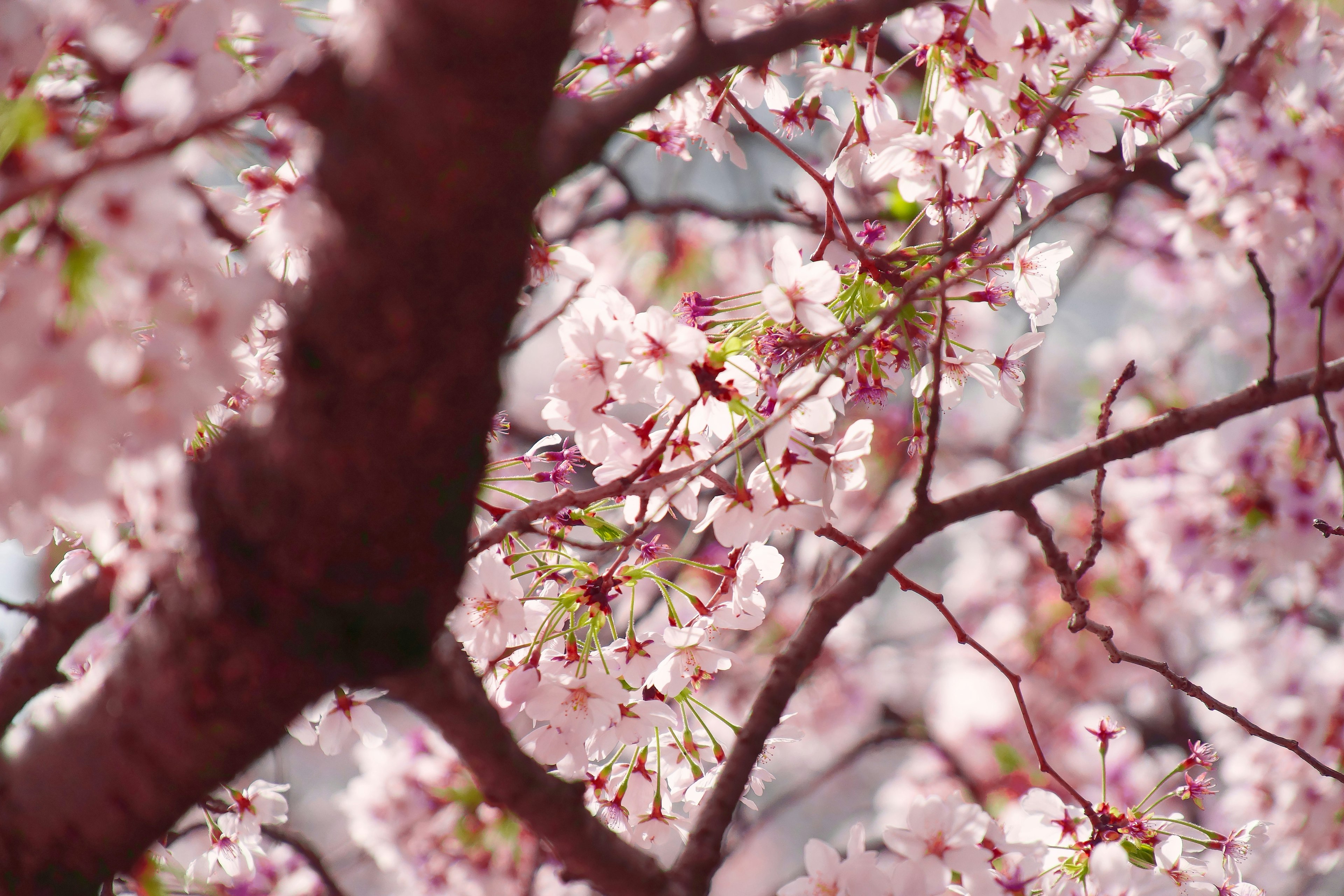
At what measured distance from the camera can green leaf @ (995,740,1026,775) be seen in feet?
7.06

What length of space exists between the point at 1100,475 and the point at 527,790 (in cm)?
62

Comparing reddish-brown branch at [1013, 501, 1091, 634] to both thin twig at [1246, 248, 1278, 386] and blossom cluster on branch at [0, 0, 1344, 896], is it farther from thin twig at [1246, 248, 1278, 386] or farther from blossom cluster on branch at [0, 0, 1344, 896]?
thin twig at [1246, 248, 1278, 386]

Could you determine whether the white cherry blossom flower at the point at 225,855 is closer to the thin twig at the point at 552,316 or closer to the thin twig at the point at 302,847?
the thin twig at the point at 302,847

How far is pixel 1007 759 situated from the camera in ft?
7.15

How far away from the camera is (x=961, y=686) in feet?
11.6

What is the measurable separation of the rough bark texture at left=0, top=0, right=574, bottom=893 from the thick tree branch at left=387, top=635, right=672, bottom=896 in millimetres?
84

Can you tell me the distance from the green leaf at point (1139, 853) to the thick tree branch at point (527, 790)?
574mm

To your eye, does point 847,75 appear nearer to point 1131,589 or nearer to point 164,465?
point 164,465

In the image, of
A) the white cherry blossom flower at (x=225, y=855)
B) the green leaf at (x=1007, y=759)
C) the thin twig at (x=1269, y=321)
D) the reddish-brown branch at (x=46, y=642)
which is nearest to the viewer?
the thin twig at (x=1269, y=321)

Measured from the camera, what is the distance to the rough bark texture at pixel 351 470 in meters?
0.46

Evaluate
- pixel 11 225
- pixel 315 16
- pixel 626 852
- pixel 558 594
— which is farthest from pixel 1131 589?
pixel 11 225

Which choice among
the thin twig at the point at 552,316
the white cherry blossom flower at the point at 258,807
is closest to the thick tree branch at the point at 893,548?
the thin twig at the point at 552,316

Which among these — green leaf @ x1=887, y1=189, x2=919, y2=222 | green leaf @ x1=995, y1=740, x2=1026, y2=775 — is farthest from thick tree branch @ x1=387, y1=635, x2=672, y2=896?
green leaf @ x1=995, y1=740, x2=1026, y2=775

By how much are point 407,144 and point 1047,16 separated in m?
0.65
